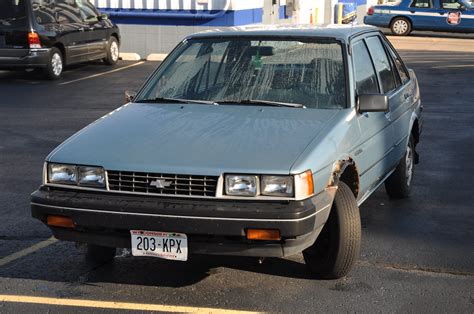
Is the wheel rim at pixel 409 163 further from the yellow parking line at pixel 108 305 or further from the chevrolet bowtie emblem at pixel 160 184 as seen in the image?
the chevrolet bowtie emblem at pixel 160 184

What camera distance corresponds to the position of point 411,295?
4.66 meters

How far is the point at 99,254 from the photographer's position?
5.22m

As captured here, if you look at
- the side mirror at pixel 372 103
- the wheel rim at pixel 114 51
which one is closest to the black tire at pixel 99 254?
the side mirror at pixel 372 103

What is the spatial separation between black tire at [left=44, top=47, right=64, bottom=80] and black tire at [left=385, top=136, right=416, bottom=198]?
1038 centimetres

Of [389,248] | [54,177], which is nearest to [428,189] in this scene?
[389,248]

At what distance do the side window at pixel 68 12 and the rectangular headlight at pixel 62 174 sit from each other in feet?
39.7

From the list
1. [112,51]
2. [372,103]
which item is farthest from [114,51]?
[372,103]

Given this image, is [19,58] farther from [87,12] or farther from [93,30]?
[87,12]

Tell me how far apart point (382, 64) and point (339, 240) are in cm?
225

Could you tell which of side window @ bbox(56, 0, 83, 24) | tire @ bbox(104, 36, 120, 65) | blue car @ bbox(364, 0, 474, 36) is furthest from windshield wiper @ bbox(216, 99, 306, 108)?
blue car @ bbox(364, 0, 474, 36)

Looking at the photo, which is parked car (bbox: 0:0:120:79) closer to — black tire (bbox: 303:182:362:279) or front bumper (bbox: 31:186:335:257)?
front bumper (bbox: 31:186:335:257)

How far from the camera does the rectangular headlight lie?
4.54 metres

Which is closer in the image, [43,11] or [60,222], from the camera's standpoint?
[60,222]

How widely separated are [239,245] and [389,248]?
1719 millimetres
